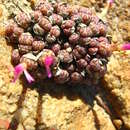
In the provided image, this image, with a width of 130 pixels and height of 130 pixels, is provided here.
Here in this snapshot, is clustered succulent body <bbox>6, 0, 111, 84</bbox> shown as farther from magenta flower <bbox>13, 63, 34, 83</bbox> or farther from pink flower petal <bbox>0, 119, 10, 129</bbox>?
pink flower petal <bbox>0, 119, 10, 129</bbox>

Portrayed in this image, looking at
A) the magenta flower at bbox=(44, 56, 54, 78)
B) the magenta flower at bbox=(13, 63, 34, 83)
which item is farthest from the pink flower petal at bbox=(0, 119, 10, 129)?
the magenta flower at bbox=(44, 56, 54, 78)

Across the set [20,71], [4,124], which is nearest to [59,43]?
[20,71]

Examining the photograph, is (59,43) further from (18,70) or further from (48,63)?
(18,70)

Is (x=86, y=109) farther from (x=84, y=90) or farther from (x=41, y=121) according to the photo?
(x=41, y=121)

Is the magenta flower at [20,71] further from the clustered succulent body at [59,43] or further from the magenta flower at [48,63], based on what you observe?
the magenta flower at [48,63]

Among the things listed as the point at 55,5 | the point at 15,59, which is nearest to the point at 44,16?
the point at 55,5

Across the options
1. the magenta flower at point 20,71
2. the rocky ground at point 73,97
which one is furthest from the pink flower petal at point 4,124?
the magenta flower at point 20,71
